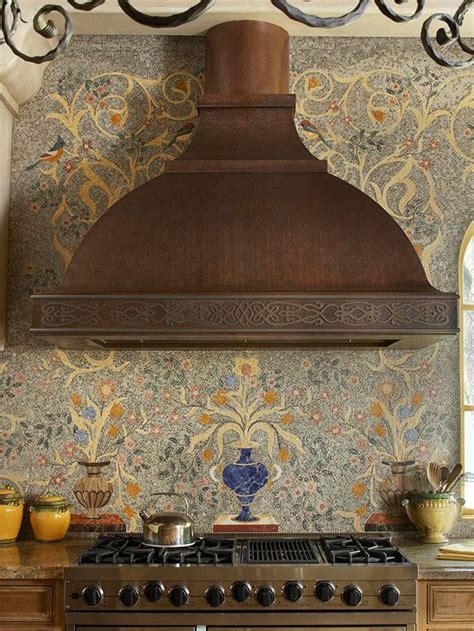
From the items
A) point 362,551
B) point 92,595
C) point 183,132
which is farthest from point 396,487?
point 183,132

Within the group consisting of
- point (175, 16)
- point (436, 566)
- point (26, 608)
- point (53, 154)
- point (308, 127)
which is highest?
point (308, 127)

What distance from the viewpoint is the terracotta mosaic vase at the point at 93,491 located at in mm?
3379

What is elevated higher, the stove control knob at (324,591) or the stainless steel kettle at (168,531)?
the stainless steel kettle at (168,531)

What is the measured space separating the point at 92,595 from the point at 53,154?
1754mm

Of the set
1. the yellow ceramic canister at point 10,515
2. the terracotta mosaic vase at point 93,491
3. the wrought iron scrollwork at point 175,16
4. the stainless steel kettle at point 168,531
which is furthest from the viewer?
the terracotta mosaic vase at point 93,491

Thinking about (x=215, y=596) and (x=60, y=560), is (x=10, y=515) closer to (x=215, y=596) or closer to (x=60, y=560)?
(x=60, y=560)

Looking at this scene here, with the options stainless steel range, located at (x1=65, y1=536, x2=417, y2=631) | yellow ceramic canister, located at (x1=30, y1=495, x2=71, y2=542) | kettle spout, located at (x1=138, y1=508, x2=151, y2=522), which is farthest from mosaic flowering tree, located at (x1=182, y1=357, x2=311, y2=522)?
stainless steel range, located at (x1=65, y1=536, x2=417, y2=631)

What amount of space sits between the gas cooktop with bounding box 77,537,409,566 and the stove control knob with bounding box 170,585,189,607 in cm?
9

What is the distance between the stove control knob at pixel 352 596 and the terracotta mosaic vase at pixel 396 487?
26.6 inches

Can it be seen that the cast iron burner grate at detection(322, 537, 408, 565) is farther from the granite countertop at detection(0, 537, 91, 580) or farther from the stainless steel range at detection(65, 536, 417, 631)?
the granite countertop at detection(0, 537, 91, 580)

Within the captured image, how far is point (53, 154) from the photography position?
3535 mm

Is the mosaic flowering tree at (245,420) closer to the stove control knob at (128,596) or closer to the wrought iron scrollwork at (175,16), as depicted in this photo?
the stove control knob at (128,596)

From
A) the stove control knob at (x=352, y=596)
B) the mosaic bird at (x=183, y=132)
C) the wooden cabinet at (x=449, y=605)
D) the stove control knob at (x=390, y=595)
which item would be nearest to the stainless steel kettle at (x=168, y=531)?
the stove control knob at (x=352, y=596)

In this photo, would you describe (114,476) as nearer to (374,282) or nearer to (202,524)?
(202,524)
